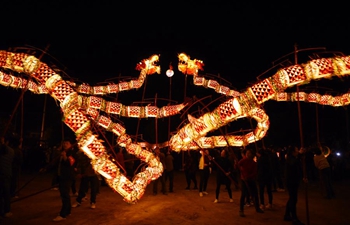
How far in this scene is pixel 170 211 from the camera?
29.1 feet

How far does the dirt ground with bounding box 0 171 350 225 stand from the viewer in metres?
7.58

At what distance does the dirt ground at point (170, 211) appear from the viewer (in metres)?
7.58

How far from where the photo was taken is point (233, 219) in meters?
7.88

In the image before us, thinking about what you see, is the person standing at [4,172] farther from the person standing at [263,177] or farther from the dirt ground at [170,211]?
the person standing at [263,177]

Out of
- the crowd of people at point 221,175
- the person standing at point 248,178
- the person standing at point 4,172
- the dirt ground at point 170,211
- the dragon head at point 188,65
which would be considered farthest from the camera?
the dragon head at point 188,65

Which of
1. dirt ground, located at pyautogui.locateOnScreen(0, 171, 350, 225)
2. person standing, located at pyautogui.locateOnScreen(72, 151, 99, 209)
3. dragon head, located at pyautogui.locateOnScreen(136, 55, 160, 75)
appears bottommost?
dirt ground, located at pyautogui.locateOnScreen(0, 171, 350, 225)

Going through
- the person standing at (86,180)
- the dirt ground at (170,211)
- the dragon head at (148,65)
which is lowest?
the dirt ground at (170,211)

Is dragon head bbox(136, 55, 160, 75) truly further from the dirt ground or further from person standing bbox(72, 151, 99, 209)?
the dirt ground

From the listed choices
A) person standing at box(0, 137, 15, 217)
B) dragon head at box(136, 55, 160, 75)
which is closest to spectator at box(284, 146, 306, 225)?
person standing at box(0, 137, 15, 217)

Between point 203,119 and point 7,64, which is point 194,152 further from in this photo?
point 7,64

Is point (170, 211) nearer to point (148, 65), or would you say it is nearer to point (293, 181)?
point (293, 181)

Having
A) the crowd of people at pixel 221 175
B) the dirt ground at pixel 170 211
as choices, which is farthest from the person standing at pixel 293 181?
the dirt ground at pixel 170 211

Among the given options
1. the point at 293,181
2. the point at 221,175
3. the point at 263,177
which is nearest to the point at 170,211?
the point at 221,175

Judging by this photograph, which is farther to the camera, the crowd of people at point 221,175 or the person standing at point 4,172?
the crowd of people at point 221,175
